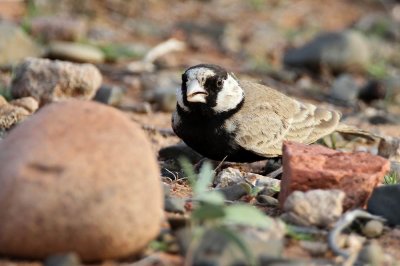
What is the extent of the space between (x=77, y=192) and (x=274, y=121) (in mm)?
2943

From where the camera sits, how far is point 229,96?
5.42 meters

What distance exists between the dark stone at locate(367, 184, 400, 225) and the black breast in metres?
1.59

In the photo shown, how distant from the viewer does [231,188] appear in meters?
4.37

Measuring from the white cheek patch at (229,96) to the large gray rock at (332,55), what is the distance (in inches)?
200

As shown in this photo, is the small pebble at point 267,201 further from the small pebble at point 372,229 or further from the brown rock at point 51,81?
the brown rock at point 51,81

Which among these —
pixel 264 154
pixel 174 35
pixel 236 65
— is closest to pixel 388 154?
pixel 264 154

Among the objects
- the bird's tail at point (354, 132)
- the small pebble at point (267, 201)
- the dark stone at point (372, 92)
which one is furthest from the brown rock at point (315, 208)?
the dark stone at point (372, 92)

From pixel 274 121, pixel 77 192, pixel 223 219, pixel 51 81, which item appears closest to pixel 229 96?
pixel 274 121

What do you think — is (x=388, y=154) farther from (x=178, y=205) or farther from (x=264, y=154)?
(x=178, y=205)

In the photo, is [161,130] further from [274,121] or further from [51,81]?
[274,121]

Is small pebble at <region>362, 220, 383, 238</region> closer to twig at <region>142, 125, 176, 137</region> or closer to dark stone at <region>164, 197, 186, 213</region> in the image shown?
dark stone at <region>164, 197, 186, 213</region>

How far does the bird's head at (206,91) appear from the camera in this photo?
5.24 m

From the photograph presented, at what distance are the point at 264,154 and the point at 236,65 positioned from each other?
484 cm

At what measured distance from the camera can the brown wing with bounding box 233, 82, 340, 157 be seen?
543cm
